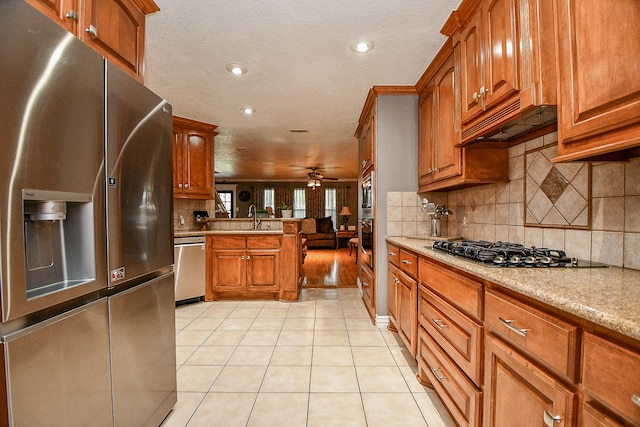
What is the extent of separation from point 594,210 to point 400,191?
1663mm

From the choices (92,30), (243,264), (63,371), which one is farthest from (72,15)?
(243,264)

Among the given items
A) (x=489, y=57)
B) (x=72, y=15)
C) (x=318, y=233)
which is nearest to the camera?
(x=72, y=15)

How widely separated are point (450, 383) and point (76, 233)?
5.64 feet

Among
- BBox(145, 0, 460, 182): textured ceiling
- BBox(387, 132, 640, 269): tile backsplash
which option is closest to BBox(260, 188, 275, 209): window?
BBox(145, 0, 460, 182): textured ceiling

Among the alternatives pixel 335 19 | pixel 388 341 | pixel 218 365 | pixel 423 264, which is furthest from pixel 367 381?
pixel 335 19

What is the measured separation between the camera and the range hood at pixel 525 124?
1.35m

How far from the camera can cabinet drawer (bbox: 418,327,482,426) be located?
125 centimetres

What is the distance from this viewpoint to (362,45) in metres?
2.15

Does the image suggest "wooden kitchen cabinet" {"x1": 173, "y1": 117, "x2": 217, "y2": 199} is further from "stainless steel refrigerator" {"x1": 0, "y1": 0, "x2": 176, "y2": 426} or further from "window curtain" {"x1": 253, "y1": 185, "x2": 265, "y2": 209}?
"window curtain" {"x1": 253, "y1": 185, "x2": 265, "y2": 209}

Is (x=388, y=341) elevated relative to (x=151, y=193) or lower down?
lower down

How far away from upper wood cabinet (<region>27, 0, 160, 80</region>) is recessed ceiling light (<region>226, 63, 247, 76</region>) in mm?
761

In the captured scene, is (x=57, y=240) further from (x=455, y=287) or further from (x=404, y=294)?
(x=404, y=294)

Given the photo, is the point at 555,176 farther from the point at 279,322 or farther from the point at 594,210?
the point at 279,322

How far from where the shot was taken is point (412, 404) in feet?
5.67
